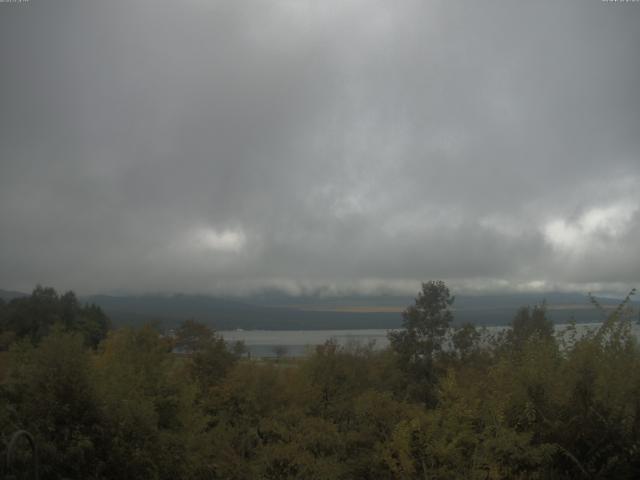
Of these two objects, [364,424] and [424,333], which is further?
[424,333]

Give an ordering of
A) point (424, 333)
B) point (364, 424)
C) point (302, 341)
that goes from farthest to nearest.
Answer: point (302, 341) → point (424, 333) → point (364, 424)

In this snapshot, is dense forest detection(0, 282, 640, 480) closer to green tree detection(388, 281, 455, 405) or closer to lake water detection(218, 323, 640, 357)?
lake water detection(218, 323, 640, 357)

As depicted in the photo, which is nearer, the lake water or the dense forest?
the dense forest

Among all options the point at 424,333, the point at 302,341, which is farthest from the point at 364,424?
the point at 302,341

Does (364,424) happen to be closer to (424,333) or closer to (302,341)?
(424,333)

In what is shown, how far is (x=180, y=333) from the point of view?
60500 millimetres

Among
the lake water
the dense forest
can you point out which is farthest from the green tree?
the dense forest


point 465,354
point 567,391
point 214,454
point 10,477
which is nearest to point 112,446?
point 10,477

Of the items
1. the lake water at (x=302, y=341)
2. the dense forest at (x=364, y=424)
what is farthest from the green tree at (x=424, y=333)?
the dense forest at (x=364, y=424)

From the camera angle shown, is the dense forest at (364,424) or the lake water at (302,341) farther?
the lake water at (302,341)

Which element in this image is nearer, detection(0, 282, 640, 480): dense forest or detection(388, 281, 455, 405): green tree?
detection(0, 282, 640, 480): dense forest

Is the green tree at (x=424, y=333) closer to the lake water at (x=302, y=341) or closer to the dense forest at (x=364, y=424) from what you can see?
the lake water at (x=302, y=341)

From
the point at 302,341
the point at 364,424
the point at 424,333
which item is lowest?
the point at 302,341

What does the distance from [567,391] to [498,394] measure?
112 inches
